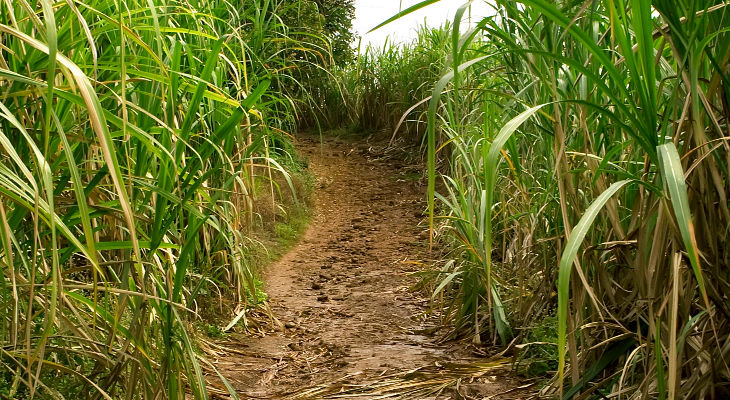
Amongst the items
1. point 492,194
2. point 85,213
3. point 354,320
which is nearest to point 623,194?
point 492,194

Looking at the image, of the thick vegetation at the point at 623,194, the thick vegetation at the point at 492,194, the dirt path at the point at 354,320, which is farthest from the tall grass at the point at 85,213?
the dirt path at the point at 354,320

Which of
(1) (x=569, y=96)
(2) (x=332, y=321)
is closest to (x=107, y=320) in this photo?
(1) (x=569, y=96)

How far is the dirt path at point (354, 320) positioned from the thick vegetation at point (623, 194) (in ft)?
1.03

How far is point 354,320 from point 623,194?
1.88 meters

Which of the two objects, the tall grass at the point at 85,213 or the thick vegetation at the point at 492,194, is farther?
the tall grass at the point at 85,213

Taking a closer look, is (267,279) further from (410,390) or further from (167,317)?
(167,317)

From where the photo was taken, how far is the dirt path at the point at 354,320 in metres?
2.43

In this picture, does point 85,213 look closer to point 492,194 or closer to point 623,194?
point 492,194

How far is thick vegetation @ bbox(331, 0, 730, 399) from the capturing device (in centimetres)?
119

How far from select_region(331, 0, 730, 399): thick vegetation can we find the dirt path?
1.03 ft

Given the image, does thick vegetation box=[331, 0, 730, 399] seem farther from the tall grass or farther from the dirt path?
the tall grass

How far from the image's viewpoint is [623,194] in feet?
6.10

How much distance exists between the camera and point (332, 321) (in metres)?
3.49

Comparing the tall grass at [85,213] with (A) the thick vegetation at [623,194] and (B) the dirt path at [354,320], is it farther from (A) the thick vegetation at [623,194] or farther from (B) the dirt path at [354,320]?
(B) the dirt path at [354,320]
